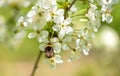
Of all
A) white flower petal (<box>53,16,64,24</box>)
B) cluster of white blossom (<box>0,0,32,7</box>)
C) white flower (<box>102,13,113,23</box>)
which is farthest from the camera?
cluster of white blossom (<box>0,0,32,7</box>)

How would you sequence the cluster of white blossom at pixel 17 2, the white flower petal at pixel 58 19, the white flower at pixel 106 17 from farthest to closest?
1. the cluster of white blossom at pixel 17 2
2. the white flower at pixel 106 17
3. the white flower petal at pixel 58 19

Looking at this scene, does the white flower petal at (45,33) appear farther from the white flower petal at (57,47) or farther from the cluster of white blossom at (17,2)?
the cluster of white blossom at (17,2)

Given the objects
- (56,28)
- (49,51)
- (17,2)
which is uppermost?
(56,28)

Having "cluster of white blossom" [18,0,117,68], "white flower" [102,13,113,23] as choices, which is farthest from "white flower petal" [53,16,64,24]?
"white flower" [102,13,113,23]

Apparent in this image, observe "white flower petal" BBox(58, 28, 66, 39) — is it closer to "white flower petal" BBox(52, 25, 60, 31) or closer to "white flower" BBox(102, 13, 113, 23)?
"white flower petal" BBox(52, 25, 60, 31)

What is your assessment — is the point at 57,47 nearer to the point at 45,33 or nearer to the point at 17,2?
the point at 45,33

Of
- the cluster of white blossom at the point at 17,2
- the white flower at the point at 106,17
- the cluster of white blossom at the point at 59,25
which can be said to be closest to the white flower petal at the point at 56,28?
the cluster of white blossom at the point at 59,25

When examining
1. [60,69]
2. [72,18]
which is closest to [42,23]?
[72,18]

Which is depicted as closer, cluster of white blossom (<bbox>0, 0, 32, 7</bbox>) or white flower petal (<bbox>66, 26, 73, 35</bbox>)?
white flower petal (<bbox>66, 26, 73, 35</bbox>)

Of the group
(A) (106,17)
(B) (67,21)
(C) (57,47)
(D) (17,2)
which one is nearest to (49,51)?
(C) (57,47)
